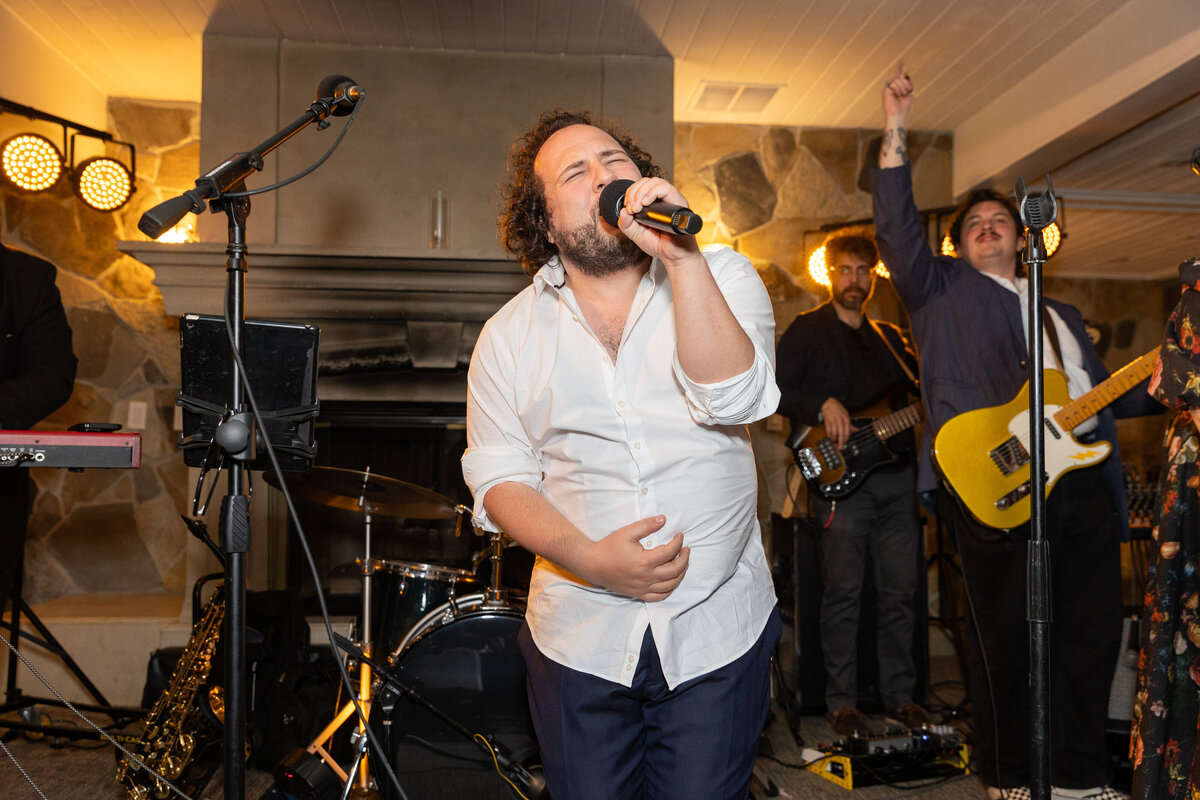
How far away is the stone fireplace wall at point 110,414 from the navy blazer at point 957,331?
11.4ft

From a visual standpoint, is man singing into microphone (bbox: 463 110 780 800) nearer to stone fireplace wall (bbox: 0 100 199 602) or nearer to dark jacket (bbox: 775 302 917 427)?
dark jacket (bbox: 775 302 917 427)

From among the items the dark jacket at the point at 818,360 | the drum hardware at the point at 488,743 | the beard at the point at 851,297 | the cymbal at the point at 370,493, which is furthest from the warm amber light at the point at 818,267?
the drum hardware at the point at 488,743

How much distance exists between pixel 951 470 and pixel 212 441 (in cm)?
181

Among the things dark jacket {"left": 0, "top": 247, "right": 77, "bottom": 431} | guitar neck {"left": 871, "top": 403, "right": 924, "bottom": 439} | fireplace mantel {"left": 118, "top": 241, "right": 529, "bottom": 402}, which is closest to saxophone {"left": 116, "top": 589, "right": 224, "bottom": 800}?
dark jacket {"left": 0, "top": 247, "right": 77, "bottom": 431}

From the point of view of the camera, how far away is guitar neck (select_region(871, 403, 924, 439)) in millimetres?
3242

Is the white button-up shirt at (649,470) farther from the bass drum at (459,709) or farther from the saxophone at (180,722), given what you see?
the saxophone at (180,722)

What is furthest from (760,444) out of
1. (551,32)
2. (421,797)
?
(421,797)

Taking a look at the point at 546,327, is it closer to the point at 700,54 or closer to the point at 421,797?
the point at 421,797

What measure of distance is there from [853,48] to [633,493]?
313 cm

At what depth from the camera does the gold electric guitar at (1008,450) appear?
7.44 feet

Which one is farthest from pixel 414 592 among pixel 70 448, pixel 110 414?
pixel 110 414

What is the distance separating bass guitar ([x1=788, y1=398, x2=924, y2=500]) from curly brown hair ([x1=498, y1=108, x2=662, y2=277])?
1785 mm

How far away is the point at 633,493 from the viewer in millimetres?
1246

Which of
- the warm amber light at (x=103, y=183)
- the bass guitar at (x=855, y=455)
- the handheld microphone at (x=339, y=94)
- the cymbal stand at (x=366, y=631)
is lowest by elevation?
the cymbal stand at (x=366, y=631)
